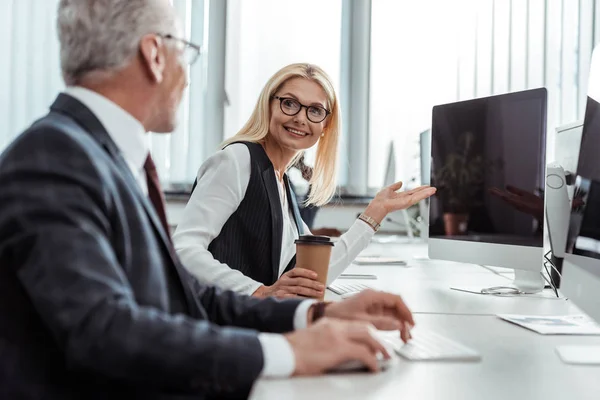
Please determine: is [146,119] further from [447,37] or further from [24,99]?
[447,37]

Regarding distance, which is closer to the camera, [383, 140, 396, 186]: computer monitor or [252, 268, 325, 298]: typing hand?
[252, 268, 325, 298]: typing hand

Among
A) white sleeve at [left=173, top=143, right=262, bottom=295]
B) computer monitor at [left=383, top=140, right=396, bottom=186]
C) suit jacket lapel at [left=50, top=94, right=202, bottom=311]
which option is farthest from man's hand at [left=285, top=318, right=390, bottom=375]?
computer monitor at [left=383, top=140, right=396, bottom=186]

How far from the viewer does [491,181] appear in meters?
1.82

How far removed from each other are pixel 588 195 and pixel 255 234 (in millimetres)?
961

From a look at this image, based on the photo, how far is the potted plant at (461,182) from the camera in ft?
6.19

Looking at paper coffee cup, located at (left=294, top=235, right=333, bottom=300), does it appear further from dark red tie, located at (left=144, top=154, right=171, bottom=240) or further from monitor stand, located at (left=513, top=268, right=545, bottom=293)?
monitor stand, located at (left=513, top=268, right=545, bottom=293)

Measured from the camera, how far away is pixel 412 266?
2510 millimetres

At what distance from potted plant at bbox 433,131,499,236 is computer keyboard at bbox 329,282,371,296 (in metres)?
0.34

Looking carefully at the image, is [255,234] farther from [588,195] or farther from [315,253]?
[588,195]

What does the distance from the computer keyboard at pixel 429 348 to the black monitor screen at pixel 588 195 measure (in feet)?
0.90

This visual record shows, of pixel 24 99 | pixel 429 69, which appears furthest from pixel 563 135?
pixel 24 99

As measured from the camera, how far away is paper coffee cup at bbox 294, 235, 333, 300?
140 cm

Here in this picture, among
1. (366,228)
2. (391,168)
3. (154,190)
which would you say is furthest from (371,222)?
(391,168)

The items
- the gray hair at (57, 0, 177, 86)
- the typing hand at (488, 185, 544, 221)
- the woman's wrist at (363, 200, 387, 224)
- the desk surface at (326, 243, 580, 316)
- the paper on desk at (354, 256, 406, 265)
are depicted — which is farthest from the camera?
the paper on desk at (354, 256, 406, 265)
